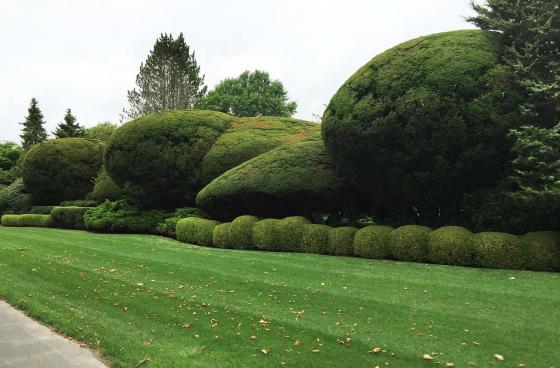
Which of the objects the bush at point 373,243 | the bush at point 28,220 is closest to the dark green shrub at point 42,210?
the bush at point 28,220

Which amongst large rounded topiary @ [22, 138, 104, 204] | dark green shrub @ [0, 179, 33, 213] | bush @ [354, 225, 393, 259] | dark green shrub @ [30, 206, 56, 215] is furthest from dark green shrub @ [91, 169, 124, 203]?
bush @ [354, 225, 393, 259]

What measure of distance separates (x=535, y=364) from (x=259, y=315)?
3451 mm

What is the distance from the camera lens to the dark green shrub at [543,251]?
917 cm

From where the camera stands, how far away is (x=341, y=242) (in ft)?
39.8

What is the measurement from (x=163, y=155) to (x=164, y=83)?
89.6 feet

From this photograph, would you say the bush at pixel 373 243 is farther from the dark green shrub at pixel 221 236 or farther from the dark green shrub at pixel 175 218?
the dark green shrub at pixel 175 218

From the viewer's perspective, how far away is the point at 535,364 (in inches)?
186

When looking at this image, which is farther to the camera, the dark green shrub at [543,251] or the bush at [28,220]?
the bush at [28,220]

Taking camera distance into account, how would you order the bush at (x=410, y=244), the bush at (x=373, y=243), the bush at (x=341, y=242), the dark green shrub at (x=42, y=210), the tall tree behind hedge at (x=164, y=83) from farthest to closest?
the tall tree behind hedge at (x=164, y=83) < the dark green shrub at (x=42, y=210) < the bush at (x=341, y=242) < the bush at (x=373, y=243) < the bush at (x=410, y=244)

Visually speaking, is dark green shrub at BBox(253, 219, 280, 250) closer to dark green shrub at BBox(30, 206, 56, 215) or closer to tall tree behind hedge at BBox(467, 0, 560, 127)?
tall tree behind hedge at BBox(467, 0, 560, 127)

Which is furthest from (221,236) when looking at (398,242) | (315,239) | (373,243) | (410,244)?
(410,244)

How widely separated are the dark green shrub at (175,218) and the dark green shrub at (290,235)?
579cm

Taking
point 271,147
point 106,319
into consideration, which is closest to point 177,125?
point 271,147

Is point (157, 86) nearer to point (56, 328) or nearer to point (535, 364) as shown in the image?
point (56, 328)
